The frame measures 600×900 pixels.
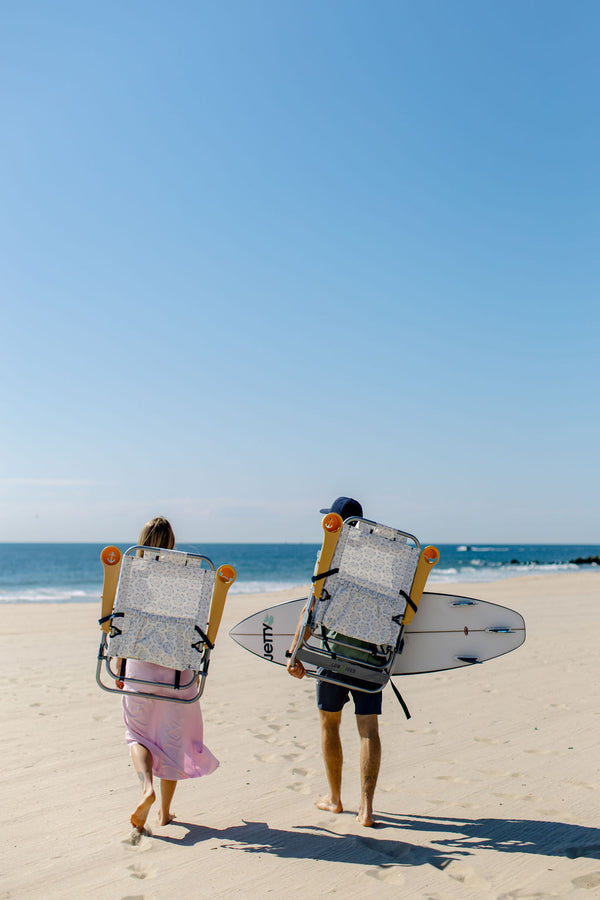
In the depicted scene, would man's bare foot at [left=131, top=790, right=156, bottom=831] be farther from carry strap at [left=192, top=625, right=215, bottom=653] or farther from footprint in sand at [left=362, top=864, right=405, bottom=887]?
footprint in sand at [left=362, top=864, right=405, bottom=887]

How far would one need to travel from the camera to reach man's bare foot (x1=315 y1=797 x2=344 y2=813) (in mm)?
3795

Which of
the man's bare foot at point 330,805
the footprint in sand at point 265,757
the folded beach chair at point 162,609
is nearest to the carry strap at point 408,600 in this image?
the folded beach chair at point 162,609

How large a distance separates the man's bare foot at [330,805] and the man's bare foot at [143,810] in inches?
39.1

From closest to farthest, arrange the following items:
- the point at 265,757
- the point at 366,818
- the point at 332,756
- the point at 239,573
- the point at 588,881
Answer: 1. the point at 588,881
2. the point at 366,818
3. the point at 332,756
4. the point at 265,757
5. the point at 239,573

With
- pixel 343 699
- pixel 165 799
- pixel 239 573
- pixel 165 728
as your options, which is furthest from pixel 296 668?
pixel 239 573

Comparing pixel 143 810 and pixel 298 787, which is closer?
pixel 143 810

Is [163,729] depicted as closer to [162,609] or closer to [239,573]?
[162,609]

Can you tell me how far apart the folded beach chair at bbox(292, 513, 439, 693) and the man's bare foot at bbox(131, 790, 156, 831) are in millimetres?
993

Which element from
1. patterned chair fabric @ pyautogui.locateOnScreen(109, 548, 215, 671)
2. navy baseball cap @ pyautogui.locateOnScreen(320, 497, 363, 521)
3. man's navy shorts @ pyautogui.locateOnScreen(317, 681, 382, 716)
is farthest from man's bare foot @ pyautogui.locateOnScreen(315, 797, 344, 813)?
navy baseball cap @ pyautogui.locateOnScreen(320, 497, 363, 521)

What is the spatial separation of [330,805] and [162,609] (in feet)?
4.93

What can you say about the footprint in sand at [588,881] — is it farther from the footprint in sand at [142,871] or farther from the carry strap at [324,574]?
the footprint in sand at [142,871]

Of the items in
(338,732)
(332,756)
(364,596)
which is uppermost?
(364,596)

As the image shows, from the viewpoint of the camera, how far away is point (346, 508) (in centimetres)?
384

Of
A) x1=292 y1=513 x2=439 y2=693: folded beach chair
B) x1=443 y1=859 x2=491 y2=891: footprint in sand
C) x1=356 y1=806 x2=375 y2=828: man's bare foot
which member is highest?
x1=292 y1=513 x2=439 y2=693: folded beach chair
